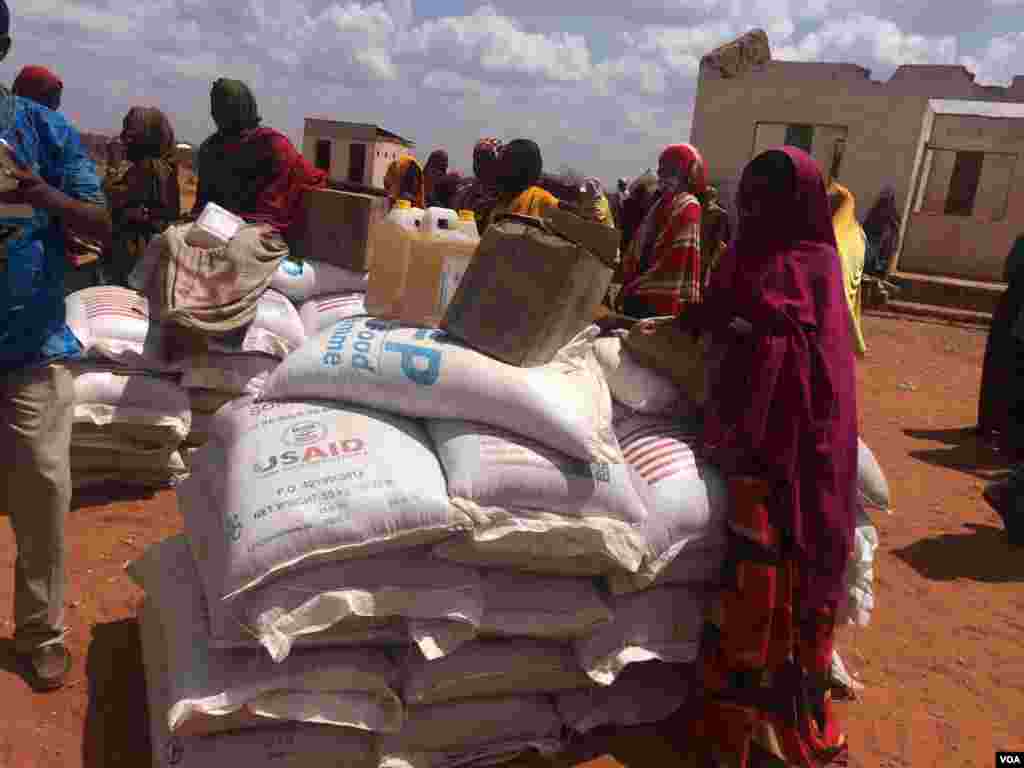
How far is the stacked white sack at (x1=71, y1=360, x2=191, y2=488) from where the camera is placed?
3.71 metres

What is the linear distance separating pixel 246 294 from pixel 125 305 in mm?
666

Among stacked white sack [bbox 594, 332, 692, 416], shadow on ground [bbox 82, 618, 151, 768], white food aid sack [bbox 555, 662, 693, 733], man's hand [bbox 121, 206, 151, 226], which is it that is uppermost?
man's hand [bbox 121, 206, 151, 226]

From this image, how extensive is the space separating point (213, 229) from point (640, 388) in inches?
99.4

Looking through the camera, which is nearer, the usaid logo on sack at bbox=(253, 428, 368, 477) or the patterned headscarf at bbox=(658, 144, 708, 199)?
the usaid logo on sack at bbox=(253, 428, 368, 477)

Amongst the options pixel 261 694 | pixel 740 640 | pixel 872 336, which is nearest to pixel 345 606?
pixel 261 694

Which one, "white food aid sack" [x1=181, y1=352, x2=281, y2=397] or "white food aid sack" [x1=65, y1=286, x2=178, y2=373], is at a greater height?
"white food aid sack" [x1=65, y1=286, x2=178, y2=373]

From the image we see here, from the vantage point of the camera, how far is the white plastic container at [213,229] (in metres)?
3.97

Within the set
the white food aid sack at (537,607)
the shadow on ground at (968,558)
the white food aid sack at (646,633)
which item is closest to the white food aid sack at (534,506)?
the white food aid sack at (537,607)

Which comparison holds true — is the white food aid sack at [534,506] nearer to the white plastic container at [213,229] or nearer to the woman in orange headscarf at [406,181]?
the white plastic container at [213,229]

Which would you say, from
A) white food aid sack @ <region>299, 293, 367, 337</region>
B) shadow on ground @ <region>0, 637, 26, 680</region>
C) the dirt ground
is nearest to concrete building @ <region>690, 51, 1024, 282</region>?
the dirt ground

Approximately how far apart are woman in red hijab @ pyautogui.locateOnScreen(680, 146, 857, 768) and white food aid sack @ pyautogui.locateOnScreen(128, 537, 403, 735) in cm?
104

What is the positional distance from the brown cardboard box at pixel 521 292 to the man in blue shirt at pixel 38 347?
1.12 meters

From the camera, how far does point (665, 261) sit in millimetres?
3898

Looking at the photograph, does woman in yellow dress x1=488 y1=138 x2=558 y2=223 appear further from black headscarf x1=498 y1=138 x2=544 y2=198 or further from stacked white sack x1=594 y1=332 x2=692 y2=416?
stacked white sack x1=594 y1=332 x2=692 y2=416
